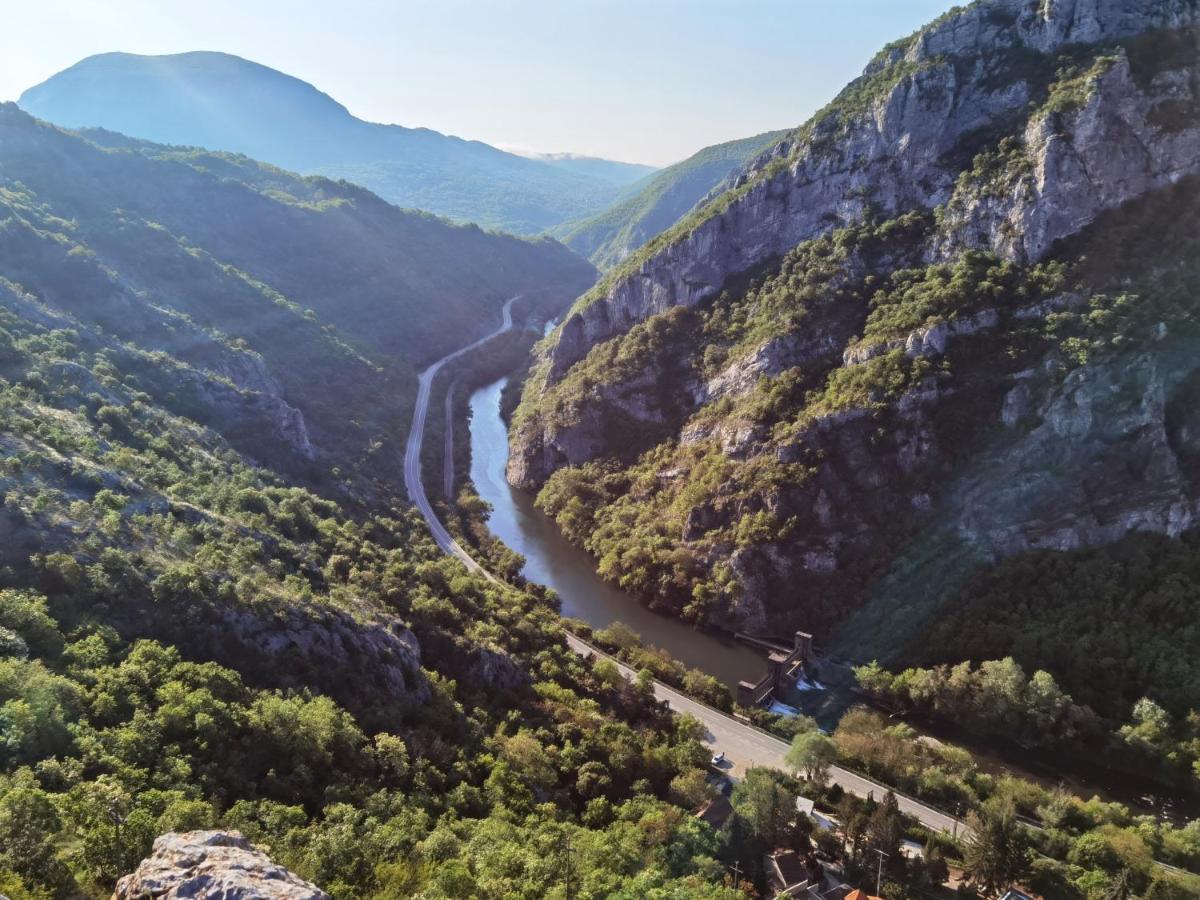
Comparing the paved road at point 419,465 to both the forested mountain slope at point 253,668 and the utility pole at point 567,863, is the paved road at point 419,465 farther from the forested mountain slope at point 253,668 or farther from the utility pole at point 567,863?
the utility pole at point 567,863

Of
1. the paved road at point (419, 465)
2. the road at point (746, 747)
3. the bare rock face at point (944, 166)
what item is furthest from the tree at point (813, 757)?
the bare rock face at point (944, 166)

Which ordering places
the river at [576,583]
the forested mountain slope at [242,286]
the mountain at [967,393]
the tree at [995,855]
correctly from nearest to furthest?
the tree at [995,855] < the mountain at [967,393] < the river at [576,583] < the forested mountain slope at [242,286]

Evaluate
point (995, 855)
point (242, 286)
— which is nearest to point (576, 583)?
point (995, 855)

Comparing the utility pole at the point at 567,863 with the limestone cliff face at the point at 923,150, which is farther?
the limestone cliff face at the point at 923,150

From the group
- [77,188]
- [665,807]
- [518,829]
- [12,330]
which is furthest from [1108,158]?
[77,188]

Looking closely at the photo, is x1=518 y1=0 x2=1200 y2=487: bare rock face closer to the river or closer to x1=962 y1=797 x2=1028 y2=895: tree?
the river

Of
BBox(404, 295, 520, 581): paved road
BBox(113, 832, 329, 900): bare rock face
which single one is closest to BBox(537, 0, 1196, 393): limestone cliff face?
BBox(404, 295, 520, 581): paved road

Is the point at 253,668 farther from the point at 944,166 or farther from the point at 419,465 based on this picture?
the point at 944,166
